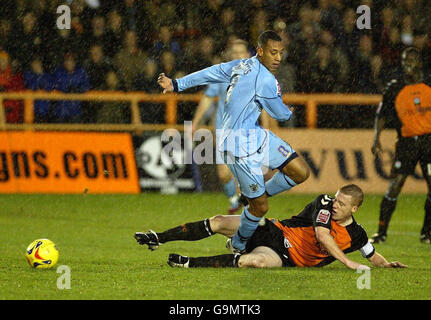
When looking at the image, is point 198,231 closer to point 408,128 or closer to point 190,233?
point 190,233

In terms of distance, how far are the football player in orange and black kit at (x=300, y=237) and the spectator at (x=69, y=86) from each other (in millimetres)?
7261

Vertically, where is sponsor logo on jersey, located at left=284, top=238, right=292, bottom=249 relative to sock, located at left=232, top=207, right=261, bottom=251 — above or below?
below

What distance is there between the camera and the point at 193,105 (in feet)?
49.1

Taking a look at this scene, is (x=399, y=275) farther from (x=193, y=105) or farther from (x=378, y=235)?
(x=193, y=105)

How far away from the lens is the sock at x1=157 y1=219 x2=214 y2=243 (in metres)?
7.43

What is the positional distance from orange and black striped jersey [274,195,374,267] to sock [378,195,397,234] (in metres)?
2.25

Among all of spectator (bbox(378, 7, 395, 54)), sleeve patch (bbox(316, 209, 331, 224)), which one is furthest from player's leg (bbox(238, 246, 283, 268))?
spectator (bbox(378, 7, 395, 54))

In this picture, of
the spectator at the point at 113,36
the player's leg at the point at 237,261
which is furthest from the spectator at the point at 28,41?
the player's leg at the point at 237,261

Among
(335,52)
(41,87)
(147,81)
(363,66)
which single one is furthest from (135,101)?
(363,66)

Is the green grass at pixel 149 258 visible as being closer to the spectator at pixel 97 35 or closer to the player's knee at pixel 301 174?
the player's knee at pixel 301 174

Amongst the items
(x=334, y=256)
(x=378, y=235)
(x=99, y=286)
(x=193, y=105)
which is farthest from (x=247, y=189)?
(x=193, y=105)

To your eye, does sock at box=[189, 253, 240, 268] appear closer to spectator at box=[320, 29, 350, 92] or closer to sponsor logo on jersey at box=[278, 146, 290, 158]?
sponsor logo on jersey at box=[278, 146, 290, 158]

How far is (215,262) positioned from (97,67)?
7969 millimetres

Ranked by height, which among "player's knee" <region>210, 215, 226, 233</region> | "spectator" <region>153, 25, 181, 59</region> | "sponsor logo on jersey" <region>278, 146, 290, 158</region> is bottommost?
"player's knee" <region>210, 215, 226, 233</region>
